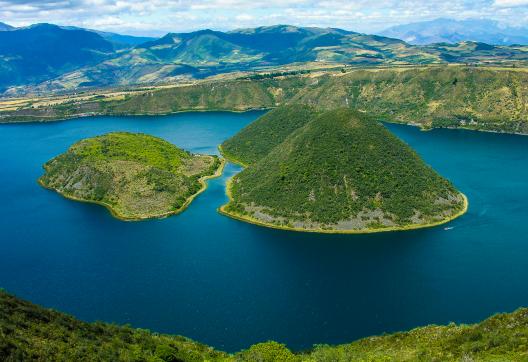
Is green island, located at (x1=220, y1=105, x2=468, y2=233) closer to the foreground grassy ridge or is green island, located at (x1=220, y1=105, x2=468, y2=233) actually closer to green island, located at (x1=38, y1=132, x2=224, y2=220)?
green island, located at (x1=38, y1=132, x2=224, y2=220)

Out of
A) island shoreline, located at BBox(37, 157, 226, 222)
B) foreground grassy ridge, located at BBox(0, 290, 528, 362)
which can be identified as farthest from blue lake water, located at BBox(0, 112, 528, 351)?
foreground grassy ridge, located at BBox(0, 290, 528, 362)

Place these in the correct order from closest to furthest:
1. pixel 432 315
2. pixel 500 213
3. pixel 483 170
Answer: pixel 432 315, pixel 500 213, pixel 483 170

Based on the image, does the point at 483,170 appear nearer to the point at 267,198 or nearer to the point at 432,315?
the point at 267,198

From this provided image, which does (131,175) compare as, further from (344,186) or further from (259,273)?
(259,273)

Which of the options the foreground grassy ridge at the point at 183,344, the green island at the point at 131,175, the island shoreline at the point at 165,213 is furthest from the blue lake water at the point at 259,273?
the foreground grassy ridge at the point at 183,344

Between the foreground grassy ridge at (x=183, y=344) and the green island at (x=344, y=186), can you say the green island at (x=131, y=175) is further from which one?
the foreground grassy ridge at (x=183, y=344)

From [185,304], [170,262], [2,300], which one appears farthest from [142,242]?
[2,300]

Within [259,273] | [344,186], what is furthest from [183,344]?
[344,186]
